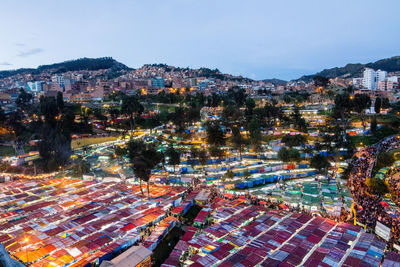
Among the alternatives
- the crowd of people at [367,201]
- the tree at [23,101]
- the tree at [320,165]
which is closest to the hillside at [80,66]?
the tree at [23,101]

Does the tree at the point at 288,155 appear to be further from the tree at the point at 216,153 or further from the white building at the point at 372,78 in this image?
the white building at the point at 372,78

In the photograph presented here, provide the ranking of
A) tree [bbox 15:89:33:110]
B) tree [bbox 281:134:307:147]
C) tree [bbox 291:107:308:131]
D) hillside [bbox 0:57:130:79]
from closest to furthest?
1. tree [bbox 281:134:307:147]
2. tree [bbox 291:107:308:131]
3. tree [bbox 15:89:33:110]
4. hillside [bbox 0:57:130:79]

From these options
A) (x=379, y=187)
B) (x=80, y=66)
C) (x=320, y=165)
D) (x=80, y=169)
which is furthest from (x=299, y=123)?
(x=80, y=66)

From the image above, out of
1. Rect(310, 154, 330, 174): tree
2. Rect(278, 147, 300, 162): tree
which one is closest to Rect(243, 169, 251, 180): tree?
Rect(278, 147, 300, 162): tree

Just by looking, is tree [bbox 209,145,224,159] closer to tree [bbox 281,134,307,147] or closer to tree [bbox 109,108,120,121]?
tree [bbox 281,134,307,147]

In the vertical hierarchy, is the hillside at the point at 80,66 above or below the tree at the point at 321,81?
above

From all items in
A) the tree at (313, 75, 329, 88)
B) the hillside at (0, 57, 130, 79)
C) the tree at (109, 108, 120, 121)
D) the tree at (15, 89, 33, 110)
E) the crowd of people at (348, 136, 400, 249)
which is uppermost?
the hillside at (0, 57, 130, 79)

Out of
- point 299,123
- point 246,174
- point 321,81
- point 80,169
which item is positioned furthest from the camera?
point 321,81

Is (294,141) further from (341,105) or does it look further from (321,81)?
(321,81)

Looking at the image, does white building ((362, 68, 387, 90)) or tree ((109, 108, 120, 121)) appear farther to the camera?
white building ((362, 68, 387, 90))
